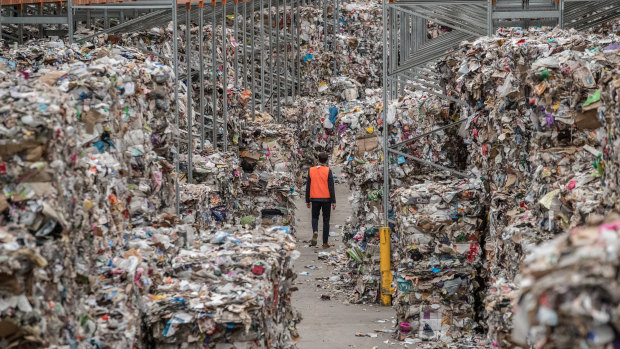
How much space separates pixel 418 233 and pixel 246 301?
373cm

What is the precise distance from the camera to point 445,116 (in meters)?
11.9

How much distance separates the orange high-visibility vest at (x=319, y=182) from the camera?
15012 mm

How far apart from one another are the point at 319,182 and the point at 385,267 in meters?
3.88

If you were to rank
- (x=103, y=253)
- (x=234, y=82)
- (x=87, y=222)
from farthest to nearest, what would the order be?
1. (x=234, y=82)
2. (x=103, y=253)
3. (x=87, y=222)

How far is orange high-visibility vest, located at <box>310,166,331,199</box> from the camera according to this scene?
1501cm

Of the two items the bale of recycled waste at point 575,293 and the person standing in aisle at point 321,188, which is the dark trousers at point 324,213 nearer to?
the person standing in aisle at point 321,188

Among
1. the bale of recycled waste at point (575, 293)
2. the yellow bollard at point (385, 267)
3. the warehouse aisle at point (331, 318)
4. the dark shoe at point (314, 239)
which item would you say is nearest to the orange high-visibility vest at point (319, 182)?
the dark shoe at point (314, 239)

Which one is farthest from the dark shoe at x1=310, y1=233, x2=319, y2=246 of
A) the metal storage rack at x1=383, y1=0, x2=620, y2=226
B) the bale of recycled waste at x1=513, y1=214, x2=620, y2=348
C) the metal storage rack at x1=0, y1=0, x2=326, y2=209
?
the bale of recycled waste at x1=513, y1=214, x2=620, y2=348

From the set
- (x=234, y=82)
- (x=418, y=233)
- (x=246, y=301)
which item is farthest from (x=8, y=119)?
(x=234, y=82)

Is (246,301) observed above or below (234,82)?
below

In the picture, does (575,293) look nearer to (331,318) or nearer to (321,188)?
(331,318)

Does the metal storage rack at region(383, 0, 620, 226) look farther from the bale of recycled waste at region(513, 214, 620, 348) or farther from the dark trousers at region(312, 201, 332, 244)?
the bale of recycled waste at region(513, 214, 620, 348)

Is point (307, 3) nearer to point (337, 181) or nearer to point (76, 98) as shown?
point (337, 181)

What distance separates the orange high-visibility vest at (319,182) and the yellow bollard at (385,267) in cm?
359
